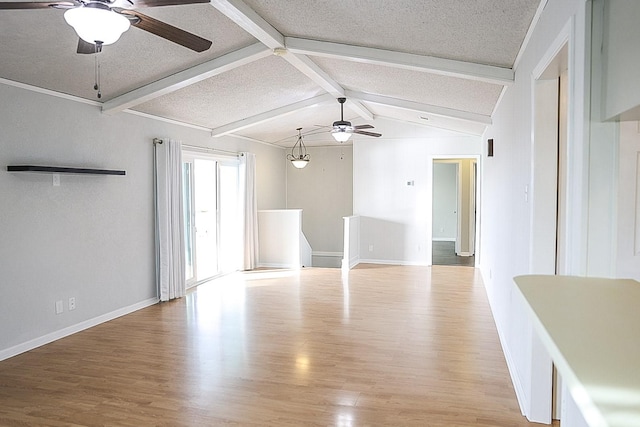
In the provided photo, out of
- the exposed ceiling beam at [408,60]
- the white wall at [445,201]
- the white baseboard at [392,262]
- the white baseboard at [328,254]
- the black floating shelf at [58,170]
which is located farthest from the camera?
the white wall at [445,201]

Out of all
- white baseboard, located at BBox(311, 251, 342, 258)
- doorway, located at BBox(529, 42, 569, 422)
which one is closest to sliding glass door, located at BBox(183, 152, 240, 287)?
white baseboard, located at BBox(311, 251, 342, 258)

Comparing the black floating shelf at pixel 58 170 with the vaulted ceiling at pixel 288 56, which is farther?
the black floating shelf at pixel 58 170

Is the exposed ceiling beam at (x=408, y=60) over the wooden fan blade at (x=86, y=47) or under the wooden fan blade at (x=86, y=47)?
over

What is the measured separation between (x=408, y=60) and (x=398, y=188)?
5.47 metres

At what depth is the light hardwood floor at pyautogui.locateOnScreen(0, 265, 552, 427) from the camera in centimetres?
310

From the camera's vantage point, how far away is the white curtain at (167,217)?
6199mm

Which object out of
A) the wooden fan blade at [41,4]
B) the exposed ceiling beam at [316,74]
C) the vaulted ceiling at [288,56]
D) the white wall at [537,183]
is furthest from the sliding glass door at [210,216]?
the wooden fan blade at [41,4]

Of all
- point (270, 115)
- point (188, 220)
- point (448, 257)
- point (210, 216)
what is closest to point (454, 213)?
point (448, 257)

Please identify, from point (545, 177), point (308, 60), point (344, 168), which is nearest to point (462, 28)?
point (545, 177)

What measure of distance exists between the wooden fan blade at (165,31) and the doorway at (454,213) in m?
7.60

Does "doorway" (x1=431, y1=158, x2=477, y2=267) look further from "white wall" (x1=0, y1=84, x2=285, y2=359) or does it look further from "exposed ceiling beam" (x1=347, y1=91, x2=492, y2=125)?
"white wall" (x1=0, y1=84, x2=285, y2=359)

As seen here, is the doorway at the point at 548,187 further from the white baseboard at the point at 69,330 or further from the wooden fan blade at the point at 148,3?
the white baseboard at the point at 69,330

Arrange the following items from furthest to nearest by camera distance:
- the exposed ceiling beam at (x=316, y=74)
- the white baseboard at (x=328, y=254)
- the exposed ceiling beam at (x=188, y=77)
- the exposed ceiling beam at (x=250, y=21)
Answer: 1. the white baseboard at (x=328, y=254)
2. the exposed ceiling beam at (x=316, y=74)
3. the exposed ceiling beam at (x=188, y=77)
4. the exposed ceiling beam at (x=250, y=21)

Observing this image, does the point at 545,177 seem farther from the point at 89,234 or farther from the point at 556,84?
the point at 89,234
